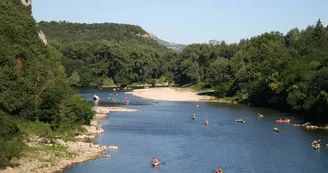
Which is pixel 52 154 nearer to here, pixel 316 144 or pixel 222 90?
pixel 316 144

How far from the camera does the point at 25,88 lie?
143 feet


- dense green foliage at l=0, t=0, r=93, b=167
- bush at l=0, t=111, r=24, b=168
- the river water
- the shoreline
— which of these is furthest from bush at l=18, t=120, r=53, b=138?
the shoreline

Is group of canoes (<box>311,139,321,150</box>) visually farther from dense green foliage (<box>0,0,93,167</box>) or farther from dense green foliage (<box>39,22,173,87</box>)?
dense green foliage (<box>39,22,173,87</box>)

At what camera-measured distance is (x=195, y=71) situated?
15775cm

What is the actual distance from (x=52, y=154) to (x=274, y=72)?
64324mm

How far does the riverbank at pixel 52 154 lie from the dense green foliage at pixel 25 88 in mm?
1538

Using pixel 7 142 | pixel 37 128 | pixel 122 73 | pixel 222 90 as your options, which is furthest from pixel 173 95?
pixel 7 142

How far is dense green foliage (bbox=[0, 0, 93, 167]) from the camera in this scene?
40250 mm

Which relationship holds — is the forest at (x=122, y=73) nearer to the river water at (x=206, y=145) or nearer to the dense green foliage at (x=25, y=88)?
the dense green foliage at (x=25, y=88)

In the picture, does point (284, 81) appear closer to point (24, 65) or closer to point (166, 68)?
point (24, 65)

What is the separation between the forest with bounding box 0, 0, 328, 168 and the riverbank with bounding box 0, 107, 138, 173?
133 centimetres

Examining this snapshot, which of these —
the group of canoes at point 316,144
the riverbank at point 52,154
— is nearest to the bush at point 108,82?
the riverbank at point 52,154

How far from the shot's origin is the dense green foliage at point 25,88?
4025cm

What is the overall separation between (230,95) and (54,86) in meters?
67.7
